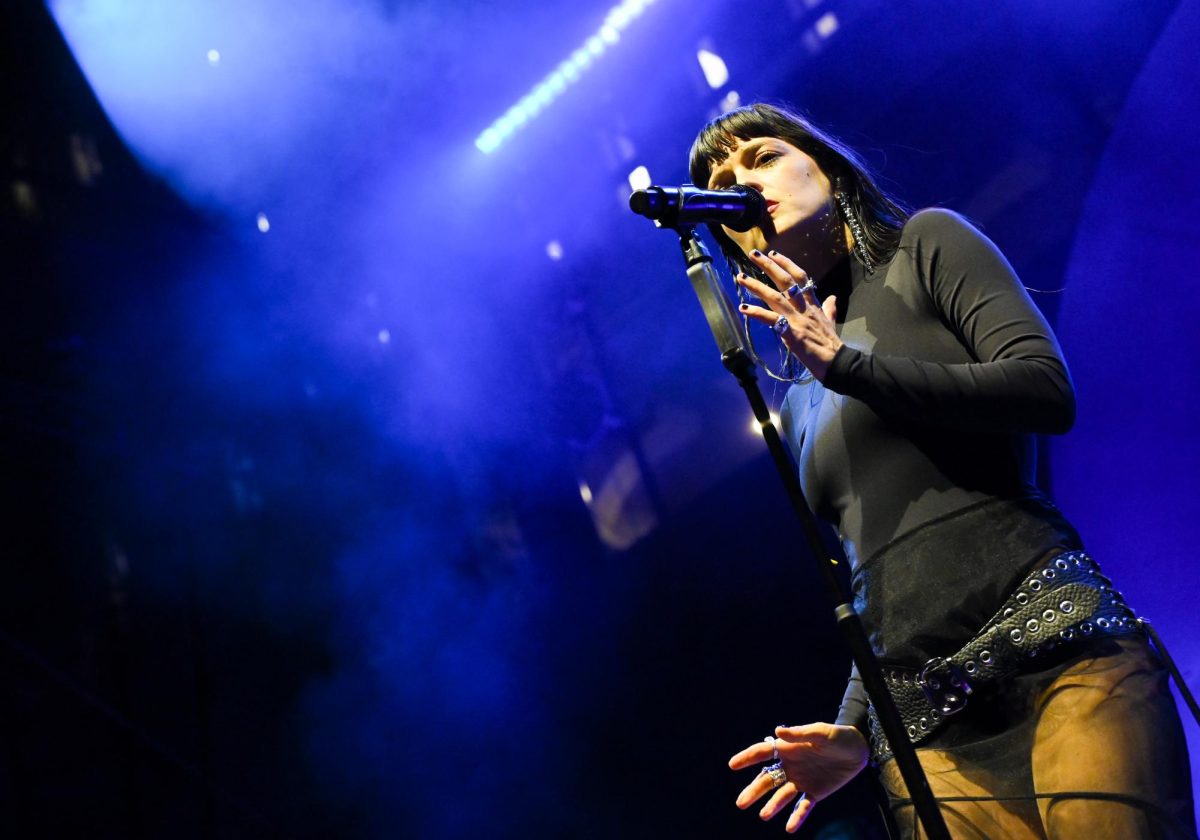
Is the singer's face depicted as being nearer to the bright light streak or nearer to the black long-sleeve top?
the black long-sleeve top

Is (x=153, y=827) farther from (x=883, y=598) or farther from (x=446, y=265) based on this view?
(x=883, y=598)

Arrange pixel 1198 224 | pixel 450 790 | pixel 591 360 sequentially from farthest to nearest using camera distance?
pixel 591 360
pixel 450 790
pixel 1198 224

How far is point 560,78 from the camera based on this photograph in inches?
154

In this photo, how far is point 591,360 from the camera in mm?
4004

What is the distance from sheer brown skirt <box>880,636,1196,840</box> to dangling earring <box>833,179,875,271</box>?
62 centimetres

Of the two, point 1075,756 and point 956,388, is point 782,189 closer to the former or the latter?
point 956,388

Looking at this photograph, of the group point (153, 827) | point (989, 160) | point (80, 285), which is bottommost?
point (153, 827)

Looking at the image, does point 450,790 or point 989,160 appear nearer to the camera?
point 989,160

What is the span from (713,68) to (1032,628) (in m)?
3.11

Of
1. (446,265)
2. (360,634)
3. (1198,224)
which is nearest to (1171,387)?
(1198,224)

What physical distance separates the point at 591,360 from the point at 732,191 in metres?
2.79

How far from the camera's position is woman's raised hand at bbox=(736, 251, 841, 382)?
97 centimetres

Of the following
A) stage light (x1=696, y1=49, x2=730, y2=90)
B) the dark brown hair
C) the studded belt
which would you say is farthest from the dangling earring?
stage light (x1=696, y1=49, x2=730, y2=90)

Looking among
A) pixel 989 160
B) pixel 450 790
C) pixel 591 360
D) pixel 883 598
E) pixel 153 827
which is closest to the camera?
pixel 883 598
